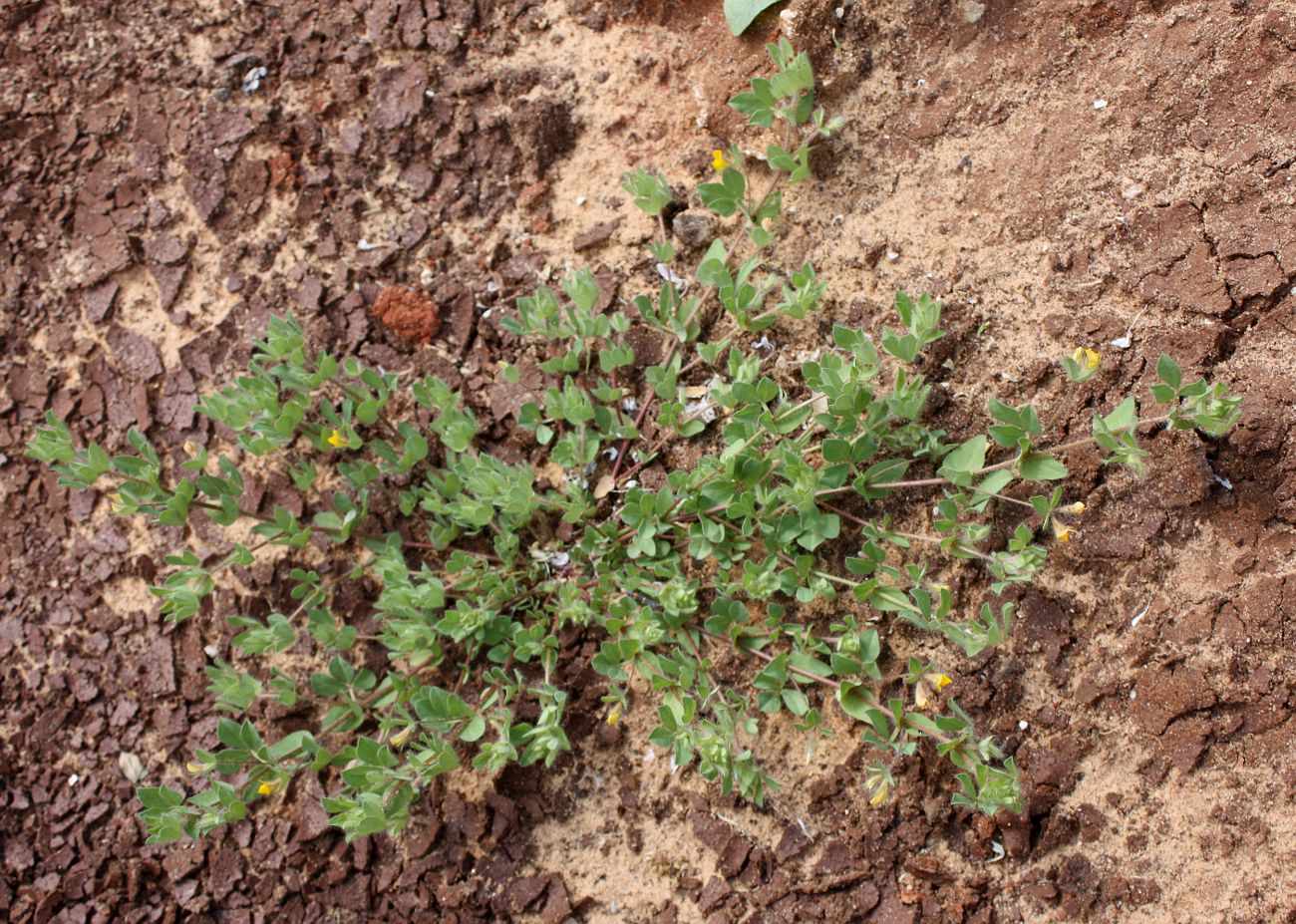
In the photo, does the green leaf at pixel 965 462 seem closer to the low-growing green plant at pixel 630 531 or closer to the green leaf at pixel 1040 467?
the low-growing green plant at pixel 630 531

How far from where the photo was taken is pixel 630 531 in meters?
3.13

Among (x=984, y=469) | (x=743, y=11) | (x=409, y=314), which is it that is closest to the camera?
(x=984, y=469)

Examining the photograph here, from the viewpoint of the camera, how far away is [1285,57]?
291 centimetres

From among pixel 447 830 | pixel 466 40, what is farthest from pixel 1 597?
pixel 466 40

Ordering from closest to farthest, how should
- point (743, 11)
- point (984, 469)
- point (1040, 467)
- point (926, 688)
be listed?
1. point (1040, 467)
2. point (984, 469)
3. point (926, 688)
4. point (743, 11)

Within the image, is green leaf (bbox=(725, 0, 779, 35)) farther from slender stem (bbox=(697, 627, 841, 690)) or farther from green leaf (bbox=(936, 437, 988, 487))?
slender stem (bbox=(697, 627, 841, 690))

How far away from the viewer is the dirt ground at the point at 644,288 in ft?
9.20

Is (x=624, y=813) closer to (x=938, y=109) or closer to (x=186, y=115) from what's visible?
(x=938, y=109)

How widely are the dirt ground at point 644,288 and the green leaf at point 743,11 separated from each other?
2.7 inches

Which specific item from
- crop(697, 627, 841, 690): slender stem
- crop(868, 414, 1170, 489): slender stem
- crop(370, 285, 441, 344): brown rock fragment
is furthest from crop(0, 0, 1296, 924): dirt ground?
crop(697, 627, 841, 690): slender stem

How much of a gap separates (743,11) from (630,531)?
5.58 feet

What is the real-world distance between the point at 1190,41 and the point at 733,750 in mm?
2428

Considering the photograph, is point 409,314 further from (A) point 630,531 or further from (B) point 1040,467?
(B) point 1040,467

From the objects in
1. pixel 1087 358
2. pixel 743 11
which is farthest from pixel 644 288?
pixel 1087 358
